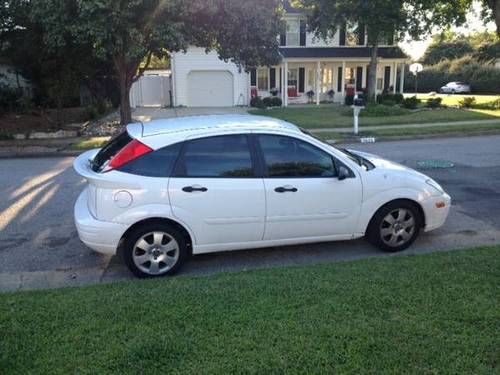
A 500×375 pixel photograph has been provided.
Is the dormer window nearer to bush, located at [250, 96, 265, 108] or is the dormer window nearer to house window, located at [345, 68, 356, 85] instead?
house window, located at [345, 68, 356, 85]

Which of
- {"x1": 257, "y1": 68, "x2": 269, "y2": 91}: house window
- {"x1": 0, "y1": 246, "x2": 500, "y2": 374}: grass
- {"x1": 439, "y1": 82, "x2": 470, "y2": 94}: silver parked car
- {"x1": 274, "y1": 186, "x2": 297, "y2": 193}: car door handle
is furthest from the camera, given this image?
{"x1": 439, "y1": 82, "x2": 470, "y2": 94}: silver parked car

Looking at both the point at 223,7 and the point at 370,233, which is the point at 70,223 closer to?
the point at 370,233

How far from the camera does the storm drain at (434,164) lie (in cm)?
1065

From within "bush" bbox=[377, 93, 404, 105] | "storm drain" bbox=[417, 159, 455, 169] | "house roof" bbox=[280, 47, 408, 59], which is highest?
"house roof" bbox=[280, 47, 408, 59]

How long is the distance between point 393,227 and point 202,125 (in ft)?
8.09

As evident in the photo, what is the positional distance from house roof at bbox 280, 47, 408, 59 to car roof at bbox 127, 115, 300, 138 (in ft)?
92.1

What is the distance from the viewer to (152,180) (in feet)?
16.0

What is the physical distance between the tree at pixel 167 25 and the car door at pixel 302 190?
985 centimetres

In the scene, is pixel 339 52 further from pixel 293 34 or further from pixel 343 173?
pixel 343 173

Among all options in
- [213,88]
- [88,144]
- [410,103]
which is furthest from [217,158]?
[213,88]

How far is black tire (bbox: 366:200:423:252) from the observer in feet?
18.2

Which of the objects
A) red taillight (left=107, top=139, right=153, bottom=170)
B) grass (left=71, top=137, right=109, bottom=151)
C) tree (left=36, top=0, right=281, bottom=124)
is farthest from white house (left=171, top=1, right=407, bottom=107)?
red taillight (left=107, top=139, right=153, bottom=170)

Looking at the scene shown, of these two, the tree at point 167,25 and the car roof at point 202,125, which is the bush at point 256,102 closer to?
the tree at point 167,25

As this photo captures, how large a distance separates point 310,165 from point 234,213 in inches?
38.7
